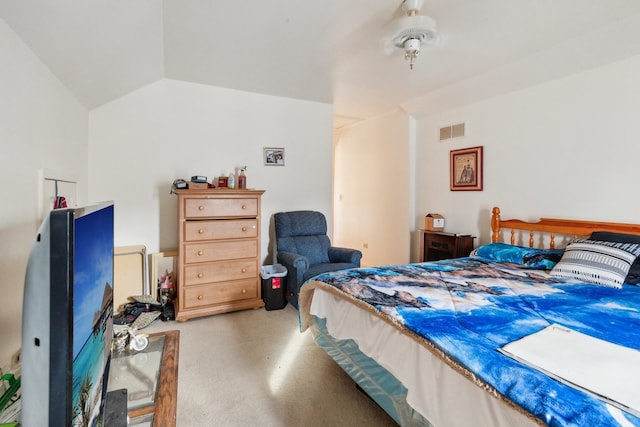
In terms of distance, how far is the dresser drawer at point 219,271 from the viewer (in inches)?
115

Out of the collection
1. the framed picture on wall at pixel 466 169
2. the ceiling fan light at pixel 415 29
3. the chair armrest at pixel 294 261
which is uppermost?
the ceiling fan light at pixel 415 29

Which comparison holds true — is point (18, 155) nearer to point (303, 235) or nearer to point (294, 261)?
point (294, 261)

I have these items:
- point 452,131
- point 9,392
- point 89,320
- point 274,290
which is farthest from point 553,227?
point 9,392

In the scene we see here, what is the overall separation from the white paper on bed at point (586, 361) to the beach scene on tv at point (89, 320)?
4.03ft

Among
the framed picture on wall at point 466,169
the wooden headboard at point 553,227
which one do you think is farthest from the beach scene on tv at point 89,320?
the framed picture on wall at point 466,169

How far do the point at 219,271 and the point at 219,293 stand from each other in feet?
0.75

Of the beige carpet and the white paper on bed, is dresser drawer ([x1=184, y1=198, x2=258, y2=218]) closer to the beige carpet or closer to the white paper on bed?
the beige carpet

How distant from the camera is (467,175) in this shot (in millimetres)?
3621

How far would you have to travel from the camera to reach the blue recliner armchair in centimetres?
322

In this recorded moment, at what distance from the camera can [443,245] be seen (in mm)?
3604

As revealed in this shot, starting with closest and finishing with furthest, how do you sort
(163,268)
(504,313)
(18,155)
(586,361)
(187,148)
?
(586,361) < (504,313) < (18,155) < (163,268) < (187,148)

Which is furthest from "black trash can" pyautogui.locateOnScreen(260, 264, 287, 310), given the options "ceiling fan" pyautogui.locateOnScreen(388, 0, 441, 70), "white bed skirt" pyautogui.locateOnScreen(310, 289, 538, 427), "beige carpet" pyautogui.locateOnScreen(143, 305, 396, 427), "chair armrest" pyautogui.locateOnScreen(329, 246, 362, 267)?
"ceiling fan" pyautogui.locateOnScreen(388, 0, 441, 70)

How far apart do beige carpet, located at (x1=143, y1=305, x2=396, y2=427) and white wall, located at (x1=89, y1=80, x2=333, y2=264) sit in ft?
4.23

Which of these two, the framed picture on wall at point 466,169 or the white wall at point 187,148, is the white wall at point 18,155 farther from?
the framed picture on wall at point 466,169
